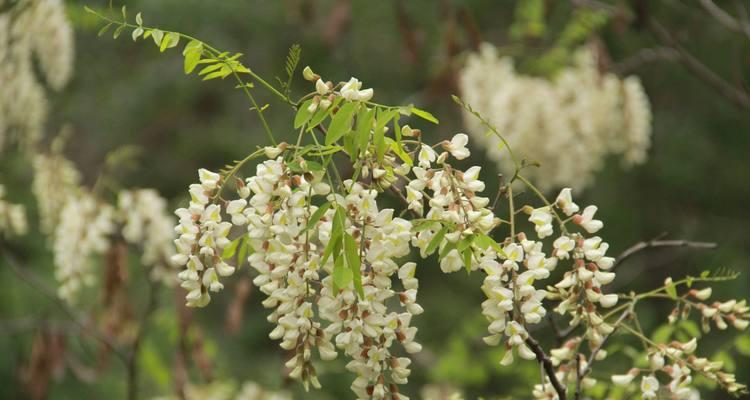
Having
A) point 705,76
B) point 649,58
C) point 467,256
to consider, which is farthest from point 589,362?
point 649,58

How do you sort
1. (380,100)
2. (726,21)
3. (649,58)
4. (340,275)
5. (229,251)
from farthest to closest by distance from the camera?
(380,100), (649,58), (726,21), (229,251), (340,275)

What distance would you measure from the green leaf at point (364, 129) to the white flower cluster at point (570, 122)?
9.11 feet

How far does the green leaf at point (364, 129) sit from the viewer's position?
140 cm

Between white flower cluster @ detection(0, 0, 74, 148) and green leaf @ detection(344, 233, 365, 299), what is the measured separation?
3.07 meters

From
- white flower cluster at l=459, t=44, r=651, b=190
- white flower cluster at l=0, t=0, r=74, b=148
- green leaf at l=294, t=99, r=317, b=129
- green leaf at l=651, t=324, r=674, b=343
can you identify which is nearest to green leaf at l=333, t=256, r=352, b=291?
green leaf at l=294, t=99, r=317, b=129

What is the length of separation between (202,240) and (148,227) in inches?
83.9

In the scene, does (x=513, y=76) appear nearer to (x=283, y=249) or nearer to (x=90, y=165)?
(x=283, y=249)

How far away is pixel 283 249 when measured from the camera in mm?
1499

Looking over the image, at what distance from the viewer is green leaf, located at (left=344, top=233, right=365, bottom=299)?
1375 mm

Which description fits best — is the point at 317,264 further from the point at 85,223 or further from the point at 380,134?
the point at 85,223

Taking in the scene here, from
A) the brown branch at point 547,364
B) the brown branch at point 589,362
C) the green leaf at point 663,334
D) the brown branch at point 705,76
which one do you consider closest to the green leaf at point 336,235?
the brown branch at point 547,364

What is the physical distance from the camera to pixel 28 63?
4.25 meters

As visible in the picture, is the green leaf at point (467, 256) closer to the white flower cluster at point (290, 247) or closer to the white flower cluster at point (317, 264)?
the white flower cluster at point (317, 264)

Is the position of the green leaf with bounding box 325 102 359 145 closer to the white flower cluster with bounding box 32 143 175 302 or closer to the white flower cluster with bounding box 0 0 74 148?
the white flower cluster with bounding box 32 143 175 302
